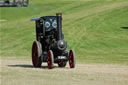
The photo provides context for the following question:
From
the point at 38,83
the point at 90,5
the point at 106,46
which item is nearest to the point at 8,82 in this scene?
the point at 38,83

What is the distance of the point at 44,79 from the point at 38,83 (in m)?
1.16

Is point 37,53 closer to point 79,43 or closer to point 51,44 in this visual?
point 51,44

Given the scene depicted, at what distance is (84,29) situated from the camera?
141 feet

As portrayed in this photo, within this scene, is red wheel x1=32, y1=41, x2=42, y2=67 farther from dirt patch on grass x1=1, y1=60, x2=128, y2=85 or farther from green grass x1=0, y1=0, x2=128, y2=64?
green grass x1=0, y1=0, x2=128, y2=64

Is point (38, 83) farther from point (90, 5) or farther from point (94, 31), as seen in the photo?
point (90, 5)

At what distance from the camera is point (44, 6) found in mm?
65062

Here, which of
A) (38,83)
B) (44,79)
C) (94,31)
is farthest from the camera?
(94,31)

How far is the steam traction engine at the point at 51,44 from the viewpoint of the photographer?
19675 mm

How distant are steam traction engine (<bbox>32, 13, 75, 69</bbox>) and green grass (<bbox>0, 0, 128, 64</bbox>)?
206 inches

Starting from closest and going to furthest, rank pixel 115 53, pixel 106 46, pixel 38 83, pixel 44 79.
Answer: pixel 38 83 → pixel 44 79 → pixel 115 53 → pixel 106 46

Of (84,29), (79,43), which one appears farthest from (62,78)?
(84,29)

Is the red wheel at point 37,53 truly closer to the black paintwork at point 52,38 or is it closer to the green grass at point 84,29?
the black paintwork at point 52,38

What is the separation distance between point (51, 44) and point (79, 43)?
16.0 meters

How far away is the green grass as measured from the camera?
1249 inches
